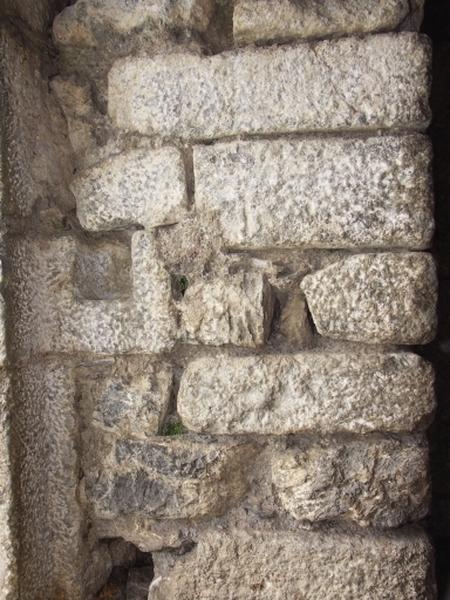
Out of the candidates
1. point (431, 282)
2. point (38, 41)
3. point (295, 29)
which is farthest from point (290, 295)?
point (38, 41)

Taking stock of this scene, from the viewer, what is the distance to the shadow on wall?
1.96m

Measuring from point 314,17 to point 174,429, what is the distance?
1097 millimetres

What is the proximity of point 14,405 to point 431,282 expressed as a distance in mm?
1058

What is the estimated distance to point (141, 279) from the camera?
1535 mm

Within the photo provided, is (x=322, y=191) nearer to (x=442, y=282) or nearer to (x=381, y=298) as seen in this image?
(x=381, y=298)

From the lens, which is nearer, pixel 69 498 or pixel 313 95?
pixel 313 95

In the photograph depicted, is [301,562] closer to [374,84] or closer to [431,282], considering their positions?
[431,282]

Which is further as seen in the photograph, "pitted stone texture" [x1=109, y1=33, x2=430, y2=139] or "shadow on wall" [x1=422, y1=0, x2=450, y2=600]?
"shadow on wall" [x1=422, y1=0, x2=450, y2=600]

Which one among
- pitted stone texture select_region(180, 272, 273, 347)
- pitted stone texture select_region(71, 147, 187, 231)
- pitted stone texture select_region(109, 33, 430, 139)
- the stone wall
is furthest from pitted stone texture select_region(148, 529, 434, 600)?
pitted stone texture select_region(109, 33, 430, 139)

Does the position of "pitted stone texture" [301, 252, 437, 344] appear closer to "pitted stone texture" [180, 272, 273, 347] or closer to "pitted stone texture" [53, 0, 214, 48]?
"pitted stone texture" [180, 272, 273, 347]

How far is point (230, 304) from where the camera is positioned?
1.47 meters

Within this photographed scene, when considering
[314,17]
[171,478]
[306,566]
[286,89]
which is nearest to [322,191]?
[286,89]

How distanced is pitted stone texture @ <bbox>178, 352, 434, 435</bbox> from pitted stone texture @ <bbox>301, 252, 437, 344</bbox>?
62 mm

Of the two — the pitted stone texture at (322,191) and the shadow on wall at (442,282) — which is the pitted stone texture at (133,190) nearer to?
the pitted stone texture at (322,191)
